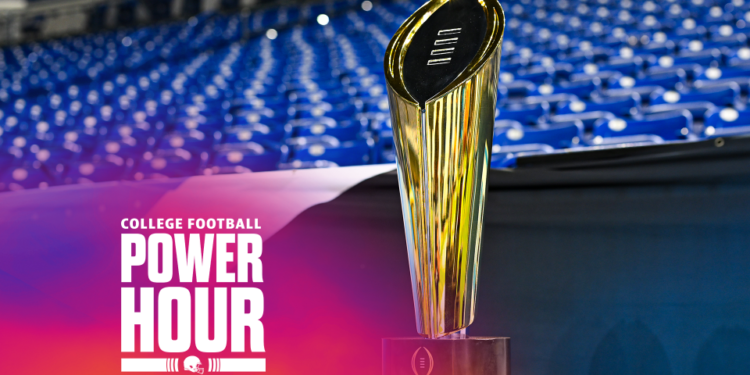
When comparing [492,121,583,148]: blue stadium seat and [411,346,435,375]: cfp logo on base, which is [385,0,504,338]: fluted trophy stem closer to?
[411,346,435,375]: cfp logo on base

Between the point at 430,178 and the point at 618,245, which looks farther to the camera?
the point at 618,245

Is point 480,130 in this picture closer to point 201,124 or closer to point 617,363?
point 617,363

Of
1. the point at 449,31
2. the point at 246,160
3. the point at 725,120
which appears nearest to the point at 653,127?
the point at 725,120

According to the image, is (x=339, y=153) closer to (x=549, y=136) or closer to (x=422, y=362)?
(x=549, y=136)

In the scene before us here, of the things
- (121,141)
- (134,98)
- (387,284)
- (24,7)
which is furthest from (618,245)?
(24,7)

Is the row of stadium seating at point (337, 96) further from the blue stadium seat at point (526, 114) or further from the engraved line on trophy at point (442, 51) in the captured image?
the engraved line on trophy at point (442, 51)

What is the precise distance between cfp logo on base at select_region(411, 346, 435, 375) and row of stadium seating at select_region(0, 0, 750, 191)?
12.2 inches

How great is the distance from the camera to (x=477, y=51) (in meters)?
0.39

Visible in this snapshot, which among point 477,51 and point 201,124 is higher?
point 201,124

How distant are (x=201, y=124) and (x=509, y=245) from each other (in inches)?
77.3

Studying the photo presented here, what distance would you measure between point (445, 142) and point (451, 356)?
155mm

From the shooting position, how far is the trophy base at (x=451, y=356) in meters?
0.41

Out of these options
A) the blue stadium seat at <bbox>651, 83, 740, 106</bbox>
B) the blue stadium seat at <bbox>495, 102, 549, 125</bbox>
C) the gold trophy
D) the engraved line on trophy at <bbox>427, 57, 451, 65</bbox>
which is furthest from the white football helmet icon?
the blue stadium seat at <bbox>651, 83, 740, 106</bbox>

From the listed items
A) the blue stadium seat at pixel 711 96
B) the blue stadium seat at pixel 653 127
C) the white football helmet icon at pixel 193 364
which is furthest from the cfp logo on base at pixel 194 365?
the blue stadium seat at pixel 711 96
